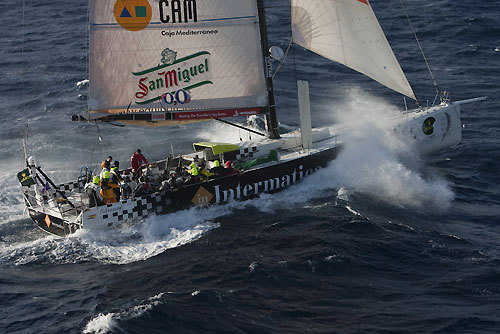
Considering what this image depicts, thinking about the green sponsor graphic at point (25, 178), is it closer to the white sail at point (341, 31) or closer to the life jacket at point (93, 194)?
the life jacket at point (93, 194)

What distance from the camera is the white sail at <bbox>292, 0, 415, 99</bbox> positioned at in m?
25.4

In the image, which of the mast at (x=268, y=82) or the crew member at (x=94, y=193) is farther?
the mast at (x=268, y=82)

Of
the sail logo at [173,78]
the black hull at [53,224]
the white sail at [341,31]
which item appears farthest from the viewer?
the white sail at [341,31]

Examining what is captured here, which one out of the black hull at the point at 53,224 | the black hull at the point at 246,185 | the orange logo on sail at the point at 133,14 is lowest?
the black hull at the point at 53,224

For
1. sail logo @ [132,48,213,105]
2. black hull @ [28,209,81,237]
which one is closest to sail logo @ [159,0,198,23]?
sail logo @ [132,48,213,105]

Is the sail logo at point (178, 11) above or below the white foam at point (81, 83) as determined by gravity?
above

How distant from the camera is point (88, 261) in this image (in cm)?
2094

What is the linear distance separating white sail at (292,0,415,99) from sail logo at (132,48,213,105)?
12.9 ft

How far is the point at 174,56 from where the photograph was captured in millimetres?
24672

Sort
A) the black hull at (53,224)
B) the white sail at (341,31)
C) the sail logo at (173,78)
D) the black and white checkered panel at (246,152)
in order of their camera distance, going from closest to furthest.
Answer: the black hull at (53,224), the sail logo at (173,78), the white sail at (341,31), the black and white checkered panel at (246,152)

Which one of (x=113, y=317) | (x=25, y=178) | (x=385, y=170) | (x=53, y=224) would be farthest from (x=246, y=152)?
(x=113, y=317)

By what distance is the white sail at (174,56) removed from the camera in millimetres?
23859

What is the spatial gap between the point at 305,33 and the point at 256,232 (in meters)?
8.41

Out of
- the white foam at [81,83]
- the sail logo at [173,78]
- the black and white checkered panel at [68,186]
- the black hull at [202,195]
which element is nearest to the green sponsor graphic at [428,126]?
the black hull at [202,195]
